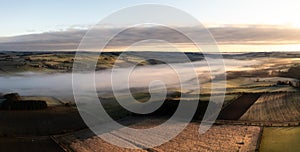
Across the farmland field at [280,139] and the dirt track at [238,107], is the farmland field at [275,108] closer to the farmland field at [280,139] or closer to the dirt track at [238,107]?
the dirt track at [238,107]

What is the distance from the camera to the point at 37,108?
4912cm

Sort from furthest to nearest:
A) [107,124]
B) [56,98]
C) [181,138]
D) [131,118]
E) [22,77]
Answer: [22,77]
[56,98]
[131,118]
[107,124]
[181,138]

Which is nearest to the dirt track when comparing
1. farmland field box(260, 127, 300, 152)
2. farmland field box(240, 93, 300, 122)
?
farmland field box(240, 93, 300, 122)

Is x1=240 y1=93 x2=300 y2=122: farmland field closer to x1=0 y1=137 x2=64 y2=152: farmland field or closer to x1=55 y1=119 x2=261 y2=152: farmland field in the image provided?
x1=55 y1=119 x2=261 y2=152: farmland field

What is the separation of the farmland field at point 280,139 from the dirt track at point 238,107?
21.3 feet

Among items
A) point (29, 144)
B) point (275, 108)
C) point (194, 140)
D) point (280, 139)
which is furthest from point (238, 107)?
point (29, 144)

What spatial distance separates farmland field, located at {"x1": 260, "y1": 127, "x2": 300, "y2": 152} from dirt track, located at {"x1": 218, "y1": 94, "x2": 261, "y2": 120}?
6483 millimetres

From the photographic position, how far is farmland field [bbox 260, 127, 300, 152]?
100 ft

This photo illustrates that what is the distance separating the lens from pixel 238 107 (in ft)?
162

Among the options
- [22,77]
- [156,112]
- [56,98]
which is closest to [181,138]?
[156,112]

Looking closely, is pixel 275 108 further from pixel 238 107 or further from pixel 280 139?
pixel 280 139

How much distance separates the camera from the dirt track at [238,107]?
145 ft

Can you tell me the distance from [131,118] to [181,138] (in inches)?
439

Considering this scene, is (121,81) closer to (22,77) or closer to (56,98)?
(56,98)
